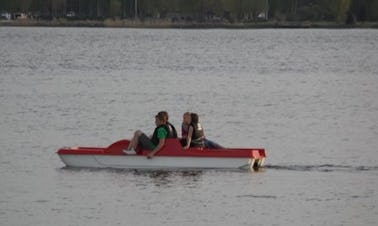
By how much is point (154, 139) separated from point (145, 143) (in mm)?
197

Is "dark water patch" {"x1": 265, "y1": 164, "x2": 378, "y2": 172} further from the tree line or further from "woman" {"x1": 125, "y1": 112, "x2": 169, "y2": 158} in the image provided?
the tree line

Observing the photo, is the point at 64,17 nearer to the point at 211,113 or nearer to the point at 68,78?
the point at 68,78

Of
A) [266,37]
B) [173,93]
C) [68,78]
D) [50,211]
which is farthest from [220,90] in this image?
[266,37]

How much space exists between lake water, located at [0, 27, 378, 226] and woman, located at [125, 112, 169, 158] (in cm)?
52

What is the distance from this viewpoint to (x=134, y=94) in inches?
2008

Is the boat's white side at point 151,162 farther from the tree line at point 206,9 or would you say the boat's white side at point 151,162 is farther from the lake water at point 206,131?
the tree line at point 206,9

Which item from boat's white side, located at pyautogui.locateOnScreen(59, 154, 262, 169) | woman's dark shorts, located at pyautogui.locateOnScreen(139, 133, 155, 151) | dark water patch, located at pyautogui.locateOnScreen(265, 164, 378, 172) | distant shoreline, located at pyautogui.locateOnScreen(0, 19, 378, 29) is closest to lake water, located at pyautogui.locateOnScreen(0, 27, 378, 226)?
dark water patch, located at pyautogui.locateOnScreen(265, 164, 378, 172)

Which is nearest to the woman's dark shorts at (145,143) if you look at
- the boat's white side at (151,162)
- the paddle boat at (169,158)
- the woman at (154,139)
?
the woman at (154,139)

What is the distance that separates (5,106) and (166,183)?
1777cm

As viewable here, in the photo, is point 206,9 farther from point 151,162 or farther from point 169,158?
point 169,158

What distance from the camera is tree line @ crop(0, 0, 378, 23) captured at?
153 m

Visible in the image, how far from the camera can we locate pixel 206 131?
37.6 m

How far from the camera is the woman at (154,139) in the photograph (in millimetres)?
28219

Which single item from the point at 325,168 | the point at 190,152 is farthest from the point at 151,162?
the point at 325,168
